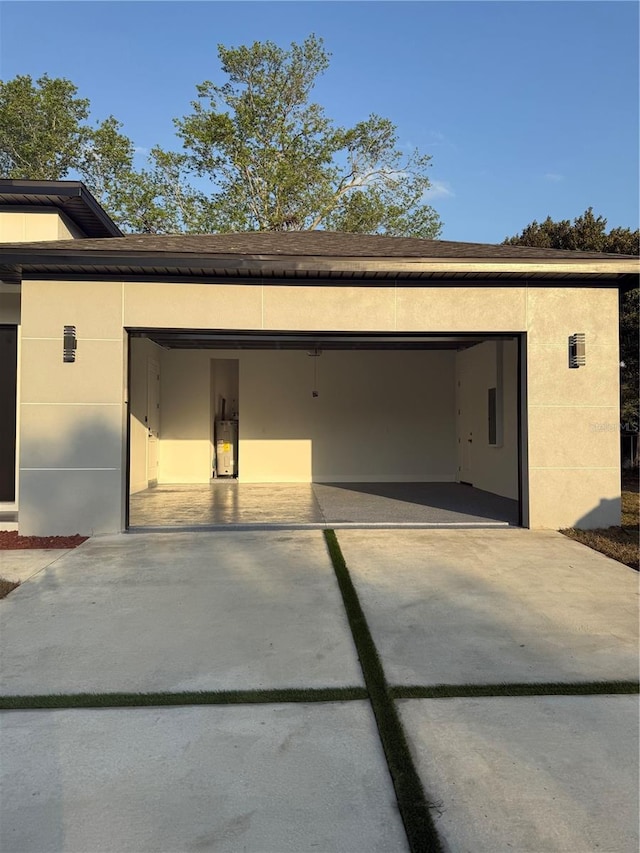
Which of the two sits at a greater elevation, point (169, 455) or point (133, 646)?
point (169, 455)

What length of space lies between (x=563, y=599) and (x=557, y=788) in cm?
250

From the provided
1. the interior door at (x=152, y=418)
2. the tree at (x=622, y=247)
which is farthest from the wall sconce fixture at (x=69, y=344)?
the tree at (x=622, y=247)

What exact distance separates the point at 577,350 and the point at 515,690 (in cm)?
528

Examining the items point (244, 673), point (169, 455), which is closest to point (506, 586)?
point (244, 673)

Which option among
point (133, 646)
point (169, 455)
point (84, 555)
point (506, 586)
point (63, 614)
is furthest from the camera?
point (169, 455)

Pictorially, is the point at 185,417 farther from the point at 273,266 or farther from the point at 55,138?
the point at 55,138

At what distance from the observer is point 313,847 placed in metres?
1.96

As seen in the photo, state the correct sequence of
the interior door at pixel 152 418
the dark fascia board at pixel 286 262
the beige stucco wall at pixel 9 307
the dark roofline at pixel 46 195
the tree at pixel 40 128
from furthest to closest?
1. the tree at pixel 40 128
2. the interior door at pixel 152 418
3. the dark roofline at pixel 46 195
4. the beige stucco wall at pixel 9 307
5. the dark fascia board at pixel 286 262

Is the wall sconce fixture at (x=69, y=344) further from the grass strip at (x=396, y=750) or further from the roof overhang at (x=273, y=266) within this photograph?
the grass strip at (x=396, y=750)

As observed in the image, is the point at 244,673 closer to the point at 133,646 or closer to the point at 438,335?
the point at 133,646

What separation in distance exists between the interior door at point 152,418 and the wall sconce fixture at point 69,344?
15.8 feet

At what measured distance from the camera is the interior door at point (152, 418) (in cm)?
1184

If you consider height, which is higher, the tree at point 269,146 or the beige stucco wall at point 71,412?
the tree at point 269,146

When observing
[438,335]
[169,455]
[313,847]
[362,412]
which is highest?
[438,335]
